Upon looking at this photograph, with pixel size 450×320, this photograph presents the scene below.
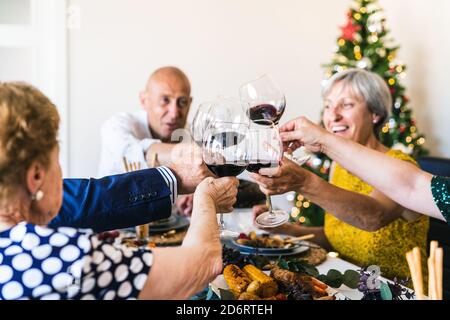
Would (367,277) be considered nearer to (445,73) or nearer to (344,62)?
(344,62)

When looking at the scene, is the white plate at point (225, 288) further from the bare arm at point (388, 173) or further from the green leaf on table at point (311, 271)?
the bare arm at point (388, 173)

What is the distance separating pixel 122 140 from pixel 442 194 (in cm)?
174

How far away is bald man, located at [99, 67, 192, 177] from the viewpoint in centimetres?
294

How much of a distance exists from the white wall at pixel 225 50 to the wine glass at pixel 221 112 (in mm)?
2549

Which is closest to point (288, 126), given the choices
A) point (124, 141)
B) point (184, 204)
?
point (184, 204)

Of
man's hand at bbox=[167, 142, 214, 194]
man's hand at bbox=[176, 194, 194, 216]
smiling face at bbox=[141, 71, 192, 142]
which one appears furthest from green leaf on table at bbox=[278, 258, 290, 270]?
smiling face at bbox=[141, 71, 192, 142]

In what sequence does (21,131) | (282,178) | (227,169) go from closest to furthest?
1. (21,131)
2. (227,169)
3. (282,178)

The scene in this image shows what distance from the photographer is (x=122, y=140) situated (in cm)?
287

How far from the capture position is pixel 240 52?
4.23 meters

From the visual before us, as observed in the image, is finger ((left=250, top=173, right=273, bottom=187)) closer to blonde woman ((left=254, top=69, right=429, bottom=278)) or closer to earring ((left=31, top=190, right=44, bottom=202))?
blonde woman ((left=254, top=69, right=429, bottom=278))

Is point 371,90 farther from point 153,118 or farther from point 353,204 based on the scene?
point 153,118

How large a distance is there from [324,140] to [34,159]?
3.50 feet

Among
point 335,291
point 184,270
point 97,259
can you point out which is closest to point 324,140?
point 335,291

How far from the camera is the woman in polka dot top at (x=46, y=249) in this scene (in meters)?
0.89
